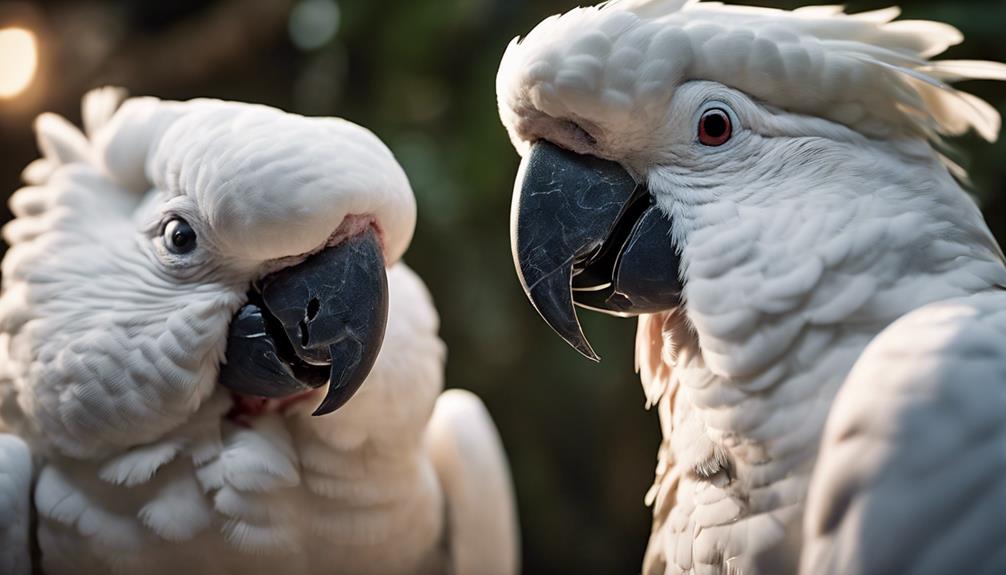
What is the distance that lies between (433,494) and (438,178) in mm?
1429

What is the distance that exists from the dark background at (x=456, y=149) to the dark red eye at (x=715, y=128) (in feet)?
5.08

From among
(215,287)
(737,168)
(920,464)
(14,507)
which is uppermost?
(737,168)

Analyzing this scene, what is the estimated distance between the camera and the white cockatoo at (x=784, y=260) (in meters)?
1.10

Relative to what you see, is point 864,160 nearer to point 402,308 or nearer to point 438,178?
point 402,308

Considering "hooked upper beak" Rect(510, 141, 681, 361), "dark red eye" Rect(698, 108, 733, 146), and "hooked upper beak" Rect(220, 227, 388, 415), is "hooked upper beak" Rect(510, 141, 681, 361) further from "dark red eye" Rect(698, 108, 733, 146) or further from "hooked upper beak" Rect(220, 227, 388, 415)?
"hooked upper beak" Rect(220, 227, 388, 415)

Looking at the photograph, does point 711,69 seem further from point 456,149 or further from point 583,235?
point 456,149

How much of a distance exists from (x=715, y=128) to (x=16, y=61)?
2661 mm

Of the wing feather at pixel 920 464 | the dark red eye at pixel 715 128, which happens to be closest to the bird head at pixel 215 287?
the dark red eye at pixel 715 128

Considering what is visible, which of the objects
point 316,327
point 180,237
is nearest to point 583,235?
point 316,327

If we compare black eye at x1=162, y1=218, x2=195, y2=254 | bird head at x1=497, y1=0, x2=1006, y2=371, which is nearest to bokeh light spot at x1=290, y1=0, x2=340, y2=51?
black eye at x1=162, y1=218, x2=195, y2=254

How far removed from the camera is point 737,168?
132 cm

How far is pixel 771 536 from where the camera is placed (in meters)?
1.23

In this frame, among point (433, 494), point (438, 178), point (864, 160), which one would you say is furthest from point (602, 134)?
point (438, 178)

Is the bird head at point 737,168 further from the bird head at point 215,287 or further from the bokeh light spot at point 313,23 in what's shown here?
the bokeh light spot at point 313,23
